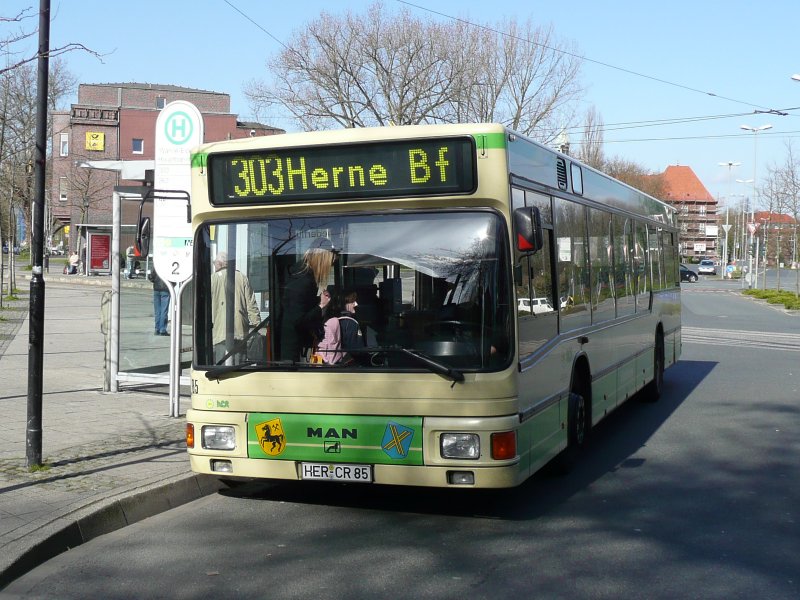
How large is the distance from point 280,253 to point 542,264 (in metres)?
1.87

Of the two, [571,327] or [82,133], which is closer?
[571,327]

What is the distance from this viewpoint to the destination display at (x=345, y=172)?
6.54m

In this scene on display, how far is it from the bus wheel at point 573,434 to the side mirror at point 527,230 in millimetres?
2203

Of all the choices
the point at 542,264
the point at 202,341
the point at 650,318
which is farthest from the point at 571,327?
the point at 650,318

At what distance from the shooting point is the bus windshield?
6.46 metres

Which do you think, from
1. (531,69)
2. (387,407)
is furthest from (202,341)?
(531,69)

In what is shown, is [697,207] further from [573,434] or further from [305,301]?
[305,301]

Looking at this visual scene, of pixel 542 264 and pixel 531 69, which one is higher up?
pixel 531 69

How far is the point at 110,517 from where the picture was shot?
6.75 meters

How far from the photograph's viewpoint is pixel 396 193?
6.63m

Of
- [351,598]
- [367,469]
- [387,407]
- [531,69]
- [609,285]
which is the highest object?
[531,69]

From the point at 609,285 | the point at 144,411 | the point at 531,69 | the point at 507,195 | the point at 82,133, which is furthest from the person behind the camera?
the point at 82,133

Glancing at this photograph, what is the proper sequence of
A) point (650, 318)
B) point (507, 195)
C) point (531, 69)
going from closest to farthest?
1. point (507, 195)
2. point (650, 318)
3. point (531, 69)

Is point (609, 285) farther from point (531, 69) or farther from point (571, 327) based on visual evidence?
point (531, 69)
